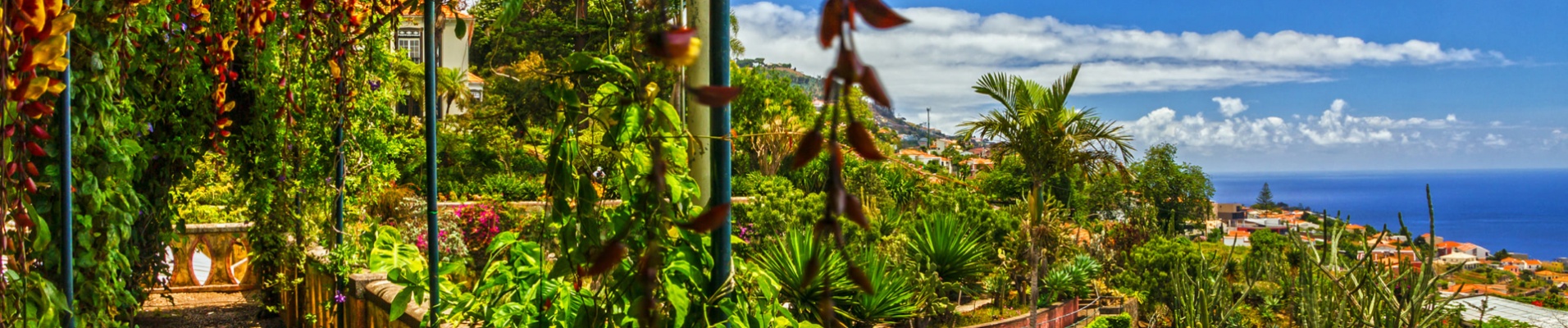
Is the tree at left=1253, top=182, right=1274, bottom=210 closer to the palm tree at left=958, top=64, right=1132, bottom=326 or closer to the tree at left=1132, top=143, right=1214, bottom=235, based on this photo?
the tree at left=1132, top=143, right=1214, bottom=235

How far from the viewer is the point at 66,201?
1776mm

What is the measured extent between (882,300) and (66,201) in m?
4.40

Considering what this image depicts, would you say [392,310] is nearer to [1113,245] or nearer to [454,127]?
[1113,245]

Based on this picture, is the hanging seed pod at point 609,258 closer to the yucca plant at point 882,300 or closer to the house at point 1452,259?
the house at point 1452,259

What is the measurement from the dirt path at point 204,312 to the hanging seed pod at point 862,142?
450 cm

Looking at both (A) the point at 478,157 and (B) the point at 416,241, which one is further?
(A) the point at 478,157

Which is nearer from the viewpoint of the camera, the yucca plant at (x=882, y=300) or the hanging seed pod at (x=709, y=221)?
the hanging seed pod at (x=709, y=221)

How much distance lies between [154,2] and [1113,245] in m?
8.49

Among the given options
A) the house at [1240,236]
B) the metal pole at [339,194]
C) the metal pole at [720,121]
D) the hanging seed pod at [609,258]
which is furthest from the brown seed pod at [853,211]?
the house at [1240,236]

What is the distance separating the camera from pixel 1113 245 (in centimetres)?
930

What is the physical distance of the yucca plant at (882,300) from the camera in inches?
223

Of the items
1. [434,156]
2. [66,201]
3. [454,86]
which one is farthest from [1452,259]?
[454,86]

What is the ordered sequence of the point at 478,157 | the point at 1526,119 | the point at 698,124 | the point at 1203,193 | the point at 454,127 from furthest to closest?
the point at 1526,119, the point at 454,127, the point at 478,157, the point at 1203,193, the point at 698,124

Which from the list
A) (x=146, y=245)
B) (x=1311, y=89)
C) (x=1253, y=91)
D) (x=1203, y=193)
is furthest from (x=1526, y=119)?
(x=146, y=245)
